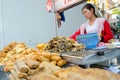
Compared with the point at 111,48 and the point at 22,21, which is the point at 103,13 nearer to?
the point at 22,21

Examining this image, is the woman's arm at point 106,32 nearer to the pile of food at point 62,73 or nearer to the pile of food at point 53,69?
the pile of food at point 53,69

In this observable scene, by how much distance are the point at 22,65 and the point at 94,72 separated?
580 mm

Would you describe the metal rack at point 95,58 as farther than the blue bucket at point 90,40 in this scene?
No

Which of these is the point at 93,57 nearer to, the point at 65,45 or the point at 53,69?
the point at 53,69

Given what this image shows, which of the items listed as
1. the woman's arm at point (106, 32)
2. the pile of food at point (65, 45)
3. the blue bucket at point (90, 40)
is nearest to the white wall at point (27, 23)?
the woman's arm at point (106, 32)

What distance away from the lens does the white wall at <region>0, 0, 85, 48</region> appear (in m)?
4.55

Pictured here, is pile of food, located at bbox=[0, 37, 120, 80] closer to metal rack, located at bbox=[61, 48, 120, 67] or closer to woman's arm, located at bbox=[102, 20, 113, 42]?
metal rack, located at bbox=[61, 48, 120, 67]

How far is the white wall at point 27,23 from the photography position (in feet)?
14.9

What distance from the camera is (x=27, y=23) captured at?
15.5 feet

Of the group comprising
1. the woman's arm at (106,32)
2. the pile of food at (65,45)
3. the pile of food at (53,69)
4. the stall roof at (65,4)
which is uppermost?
the stall roof at (65,4)

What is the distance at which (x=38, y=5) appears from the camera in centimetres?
486

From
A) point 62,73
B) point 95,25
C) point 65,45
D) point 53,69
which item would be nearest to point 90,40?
point 65,45

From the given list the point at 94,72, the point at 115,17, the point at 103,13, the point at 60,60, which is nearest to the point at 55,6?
the point at 60,60

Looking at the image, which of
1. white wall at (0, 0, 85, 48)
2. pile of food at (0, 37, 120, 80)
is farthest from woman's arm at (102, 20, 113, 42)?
white wall at (0, 0, 85, 48)
